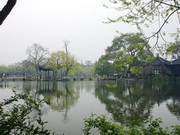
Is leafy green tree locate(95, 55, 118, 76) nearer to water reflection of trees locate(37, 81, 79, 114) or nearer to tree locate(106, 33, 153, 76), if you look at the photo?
water reflection of trees locate(37, 81, 79, 114)

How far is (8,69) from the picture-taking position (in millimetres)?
71938

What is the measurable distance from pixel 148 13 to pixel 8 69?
3068 inches

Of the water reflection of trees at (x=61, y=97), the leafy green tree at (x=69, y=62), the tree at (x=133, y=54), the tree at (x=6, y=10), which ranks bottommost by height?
the water reflection of trees at (x=61, y=97)

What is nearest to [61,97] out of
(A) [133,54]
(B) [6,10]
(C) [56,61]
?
(A) [133,54]

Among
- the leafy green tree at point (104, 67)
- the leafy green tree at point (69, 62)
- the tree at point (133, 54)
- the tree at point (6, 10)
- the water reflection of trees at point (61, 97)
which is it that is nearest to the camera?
the tree at point (6, 10)

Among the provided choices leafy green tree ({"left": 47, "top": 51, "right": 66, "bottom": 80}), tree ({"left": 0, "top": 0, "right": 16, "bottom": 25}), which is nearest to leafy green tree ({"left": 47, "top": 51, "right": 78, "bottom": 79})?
leafy green tree ({"left": 47, "top": 51, "right": 66, "bottom": 80})

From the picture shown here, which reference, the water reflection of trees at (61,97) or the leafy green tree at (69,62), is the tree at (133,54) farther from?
the leafy green tree at (69,62)

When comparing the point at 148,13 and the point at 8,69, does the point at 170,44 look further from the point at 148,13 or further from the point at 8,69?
the point at 8,69

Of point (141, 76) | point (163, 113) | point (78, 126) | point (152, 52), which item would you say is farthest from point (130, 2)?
point (141, 76)

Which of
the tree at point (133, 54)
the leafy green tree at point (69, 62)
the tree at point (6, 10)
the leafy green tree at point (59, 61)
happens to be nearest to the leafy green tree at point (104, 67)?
the leafy green tree at point (69, 62)

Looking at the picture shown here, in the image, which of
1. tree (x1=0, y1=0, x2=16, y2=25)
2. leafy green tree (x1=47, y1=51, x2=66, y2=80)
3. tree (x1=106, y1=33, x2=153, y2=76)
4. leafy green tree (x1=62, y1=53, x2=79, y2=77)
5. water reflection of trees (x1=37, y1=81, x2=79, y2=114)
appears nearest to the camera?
tree (x1=0, y1=0, x2=16, y2=25)

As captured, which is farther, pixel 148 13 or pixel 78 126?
pixel 78 126

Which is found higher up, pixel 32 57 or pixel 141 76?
pixel 32 57

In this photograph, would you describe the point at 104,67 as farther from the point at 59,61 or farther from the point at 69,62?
the point at 59,61
